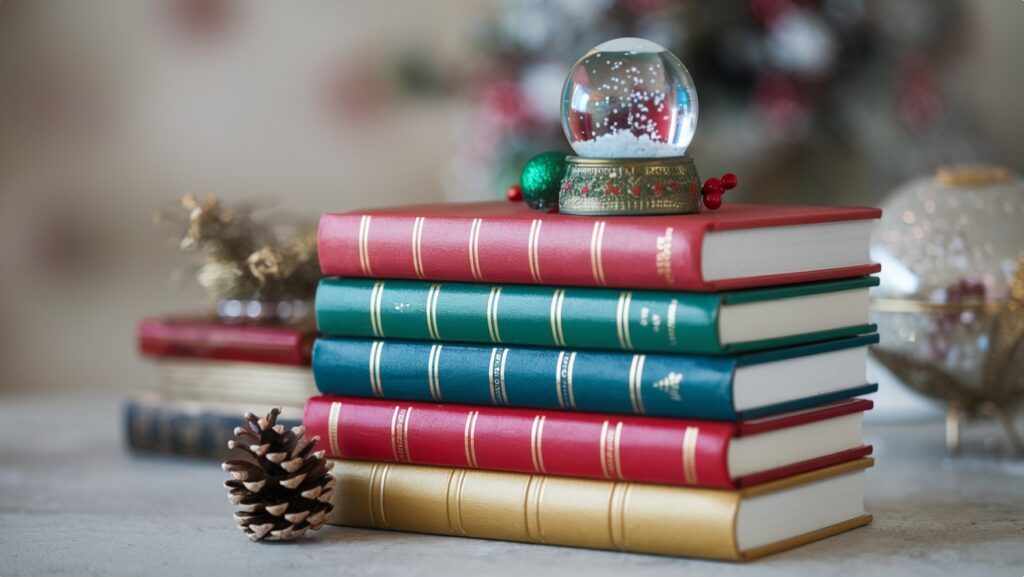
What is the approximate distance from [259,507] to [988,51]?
2184mm

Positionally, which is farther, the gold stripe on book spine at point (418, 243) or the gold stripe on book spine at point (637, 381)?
the gold stripe on book spine at point (418, 243)

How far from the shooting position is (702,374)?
3.26 feet

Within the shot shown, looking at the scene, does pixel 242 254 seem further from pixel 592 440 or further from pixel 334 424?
pixel 592 440

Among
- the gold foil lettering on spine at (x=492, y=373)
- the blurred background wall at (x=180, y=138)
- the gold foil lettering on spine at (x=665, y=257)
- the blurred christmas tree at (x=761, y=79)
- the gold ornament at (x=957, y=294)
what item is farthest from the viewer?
the blurred background wall at (x=180, y=138)

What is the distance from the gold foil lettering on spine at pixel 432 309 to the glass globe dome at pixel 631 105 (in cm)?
17

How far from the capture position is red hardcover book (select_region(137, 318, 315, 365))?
1421 mm

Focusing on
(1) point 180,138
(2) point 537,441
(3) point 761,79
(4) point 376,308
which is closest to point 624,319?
(2) point 537,441

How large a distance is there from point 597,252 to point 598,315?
5cm

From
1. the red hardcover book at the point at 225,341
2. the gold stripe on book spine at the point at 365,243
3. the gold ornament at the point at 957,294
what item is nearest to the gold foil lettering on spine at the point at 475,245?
the gold stripe on book spine at the point at 365,243

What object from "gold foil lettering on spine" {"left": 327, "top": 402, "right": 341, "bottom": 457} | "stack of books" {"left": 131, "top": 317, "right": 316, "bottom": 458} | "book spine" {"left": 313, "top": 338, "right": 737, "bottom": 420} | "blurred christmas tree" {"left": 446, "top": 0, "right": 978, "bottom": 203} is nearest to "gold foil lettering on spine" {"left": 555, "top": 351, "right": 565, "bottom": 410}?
"book spine" {"left": 313, "top": 338, "right": 737, "bottom": 420}

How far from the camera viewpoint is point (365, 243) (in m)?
1.16

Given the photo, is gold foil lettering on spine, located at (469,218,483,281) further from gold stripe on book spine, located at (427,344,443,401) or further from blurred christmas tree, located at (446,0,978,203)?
blurred christmas tree, located at (446,0,978,203)

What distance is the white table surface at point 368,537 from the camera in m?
1.01

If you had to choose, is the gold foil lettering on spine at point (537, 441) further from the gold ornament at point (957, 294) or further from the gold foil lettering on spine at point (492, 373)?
the gold ornament at point (957, 294)
